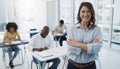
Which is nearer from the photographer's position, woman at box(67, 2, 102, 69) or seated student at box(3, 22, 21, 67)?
woman at box(67, 2, 102, 69)

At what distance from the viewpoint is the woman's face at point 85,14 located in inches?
60.6

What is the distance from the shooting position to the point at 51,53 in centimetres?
257

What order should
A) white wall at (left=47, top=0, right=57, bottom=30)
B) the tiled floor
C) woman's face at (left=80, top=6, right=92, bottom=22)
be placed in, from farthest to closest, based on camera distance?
white wall at (left=47, top=0, right=57, bottom=30)
the tiled floor
woman's face at (left=80, top=6, right=92, bottom=22)

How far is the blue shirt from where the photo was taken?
154 cm

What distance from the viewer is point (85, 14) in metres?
1.53

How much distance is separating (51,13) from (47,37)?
6.68 m

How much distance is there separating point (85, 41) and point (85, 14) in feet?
0.91

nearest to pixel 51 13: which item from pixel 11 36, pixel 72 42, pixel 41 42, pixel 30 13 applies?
pixel 30 13

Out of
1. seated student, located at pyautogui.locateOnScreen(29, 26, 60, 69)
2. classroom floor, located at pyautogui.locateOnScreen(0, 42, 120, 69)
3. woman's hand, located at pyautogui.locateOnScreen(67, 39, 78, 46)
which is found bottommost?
classroom floor, located at pyautogui.locateOnScreen(0, 42, 120, 69)

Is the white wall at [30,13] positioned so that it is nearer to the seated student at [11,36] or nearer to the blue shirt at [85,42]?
the seated student at [11,36]

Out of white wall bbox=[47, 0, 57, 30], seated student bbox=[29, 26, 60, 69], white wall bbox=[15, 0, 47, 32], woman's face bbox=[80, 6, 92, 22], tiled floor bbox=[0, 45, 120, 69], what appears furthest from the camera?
white wall bbox=[47, 0, 57, 30]

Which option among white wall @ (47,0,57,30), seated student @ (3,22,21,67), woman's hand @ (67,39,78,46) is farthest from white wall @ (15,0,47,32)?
woman's hand @ (67,39,78,46)

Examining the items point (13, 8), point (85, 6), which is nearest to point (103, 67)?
point (85, 6)

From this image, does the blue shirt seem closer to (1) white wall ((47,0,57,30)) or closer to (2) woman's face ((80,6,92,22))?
(2) woman's face ((80,6,92,22))
